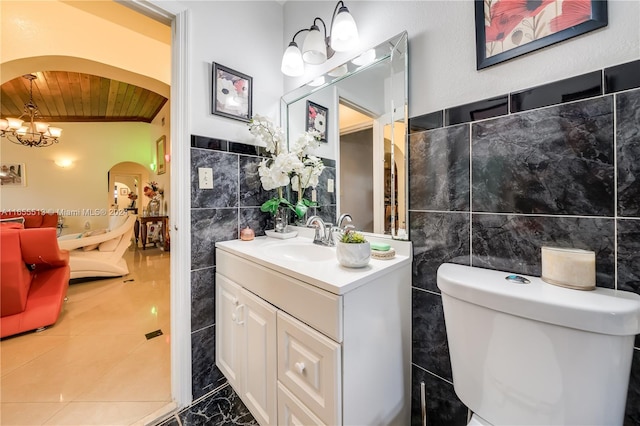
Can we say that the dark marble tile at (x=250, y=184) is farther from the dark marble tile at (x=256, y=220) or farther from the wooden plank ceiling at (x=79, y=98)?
the wooden plank ceiling at (x=79, y=98)

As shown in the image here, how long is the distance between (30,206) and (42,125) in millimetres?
1998

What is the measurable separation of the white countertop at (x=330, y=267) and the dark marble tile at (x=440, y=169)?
0.21 m

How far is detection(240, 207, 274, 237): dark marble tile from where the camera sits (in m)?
1.48

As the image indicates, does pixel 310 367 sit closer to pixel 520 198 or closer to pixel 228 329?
pixel 228 329

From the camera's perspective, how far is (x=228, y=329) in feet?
4.09

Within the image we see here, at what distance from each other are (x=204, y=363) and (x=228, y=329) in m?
0.28

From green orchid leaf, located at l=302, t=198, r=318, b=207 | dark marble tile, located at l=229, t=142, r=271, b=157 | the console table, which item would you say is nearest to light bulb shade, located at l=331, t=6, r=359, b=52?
dark marble tile, located at l=229, t=142, r=271, b=157

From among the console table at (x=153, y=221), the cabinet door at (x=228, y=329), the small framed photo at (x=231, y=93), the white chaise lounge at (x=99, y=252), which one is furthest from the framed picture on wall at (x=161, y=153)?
the cabinet door at (x=228, y=329)

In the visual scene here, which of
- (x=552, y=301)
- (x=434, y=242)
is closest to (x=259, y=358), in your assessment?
(x=434, y=242)

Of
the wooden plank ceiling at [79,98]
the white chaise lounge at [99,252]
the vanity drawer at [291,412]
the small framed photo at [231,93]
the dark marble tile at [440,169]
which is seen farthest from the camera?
the wooden plank ceiling at [79,98]

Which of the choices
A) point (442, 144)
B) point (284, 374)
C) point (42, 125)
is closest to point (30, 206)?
point (42, 125)

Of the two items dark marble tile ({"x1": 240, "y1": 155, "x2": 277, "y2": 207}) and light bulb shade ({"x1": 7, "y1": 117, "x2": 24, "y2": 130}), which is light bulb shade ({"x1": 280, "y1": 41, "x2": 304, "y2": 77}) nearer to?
dark marble tile ({"x1": 240, "y1": 155, "x2": 277, "y2": 207})

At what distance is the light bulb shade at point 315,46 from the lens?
1291 millimetres

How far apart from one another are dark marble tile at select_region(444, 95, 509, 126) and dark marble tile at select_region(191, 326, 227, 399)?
155cm
